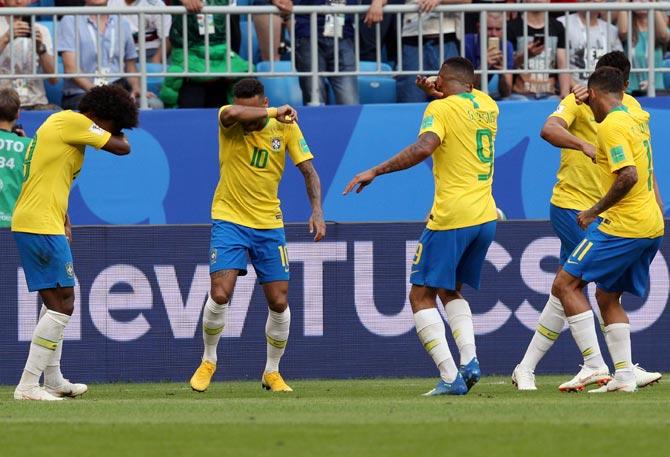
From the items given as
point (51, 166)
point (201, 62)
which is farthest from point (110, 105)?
point (201, 62)

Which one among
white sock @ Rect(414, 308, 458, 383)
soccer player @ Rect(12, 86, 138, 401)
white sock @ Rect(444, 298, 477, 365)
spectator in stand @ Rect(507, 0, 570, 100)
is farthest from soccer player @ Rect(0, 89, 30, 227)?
spectator in stand @ Rect(507, 0, 570, 100)

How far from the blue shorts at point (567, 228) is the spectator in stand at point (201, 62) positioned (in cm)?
434

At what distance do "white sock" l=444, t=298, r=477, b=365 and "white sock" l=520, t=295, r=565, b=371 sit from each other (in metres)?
0.66

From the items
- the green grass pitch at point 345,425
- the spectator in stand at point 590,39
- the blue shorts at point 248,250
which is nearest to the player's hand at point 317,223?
the blue shorts at point 248,250

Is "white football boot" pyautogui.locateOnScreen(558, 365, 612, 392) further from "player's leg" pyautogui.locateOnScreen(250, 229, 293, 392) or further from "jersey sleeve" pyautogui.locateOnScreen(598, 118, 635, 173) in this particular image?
"player's leg" pyautogui.locateOnScreen(250, 229, 293, 392)

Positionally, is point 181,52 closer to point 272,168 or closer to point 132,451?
point 272,168

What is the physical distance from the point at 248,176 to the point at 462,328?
6.85 ft

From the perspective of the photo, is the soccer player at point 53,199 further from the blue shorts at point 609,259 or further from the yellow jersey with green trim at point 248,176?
the blue shorts at point 609,259

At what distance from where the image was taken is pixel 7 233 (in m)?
13.3

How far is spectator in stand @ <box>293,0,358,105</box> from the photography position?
14906 mm

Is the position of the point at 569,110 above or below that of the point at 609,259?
above

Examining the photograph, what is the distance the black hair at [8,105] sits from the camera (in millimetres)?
11742

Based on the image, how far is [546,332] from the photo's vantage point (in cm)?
1120

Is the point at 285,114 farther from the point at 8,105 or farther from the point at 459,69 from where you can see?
the point at 8,105
